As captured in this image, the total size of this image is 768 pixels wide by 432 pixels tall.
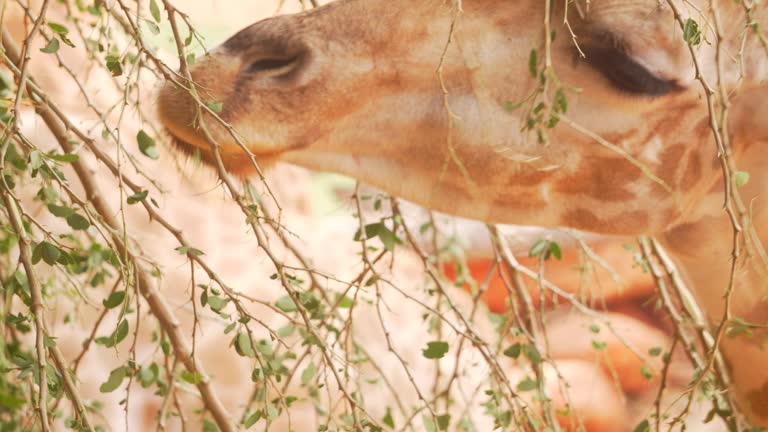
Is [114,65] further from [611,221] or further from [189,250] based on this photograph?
[611,221]

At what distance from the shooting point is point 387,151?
101 centimetres

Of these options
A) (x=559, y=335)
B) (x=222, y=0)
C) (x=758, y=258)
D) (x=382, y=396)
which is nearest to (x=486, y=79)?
(x=758, y=258)

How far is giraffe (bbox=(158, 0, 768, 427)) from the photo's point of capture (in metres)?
0.92

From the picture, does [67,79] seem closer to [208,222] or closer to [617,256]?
[208,222]

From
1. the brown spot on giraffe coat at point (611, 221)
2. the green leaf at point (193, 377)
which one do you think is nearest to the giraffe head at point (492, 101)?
the brown spot on giraffe coat at point (611, 221)

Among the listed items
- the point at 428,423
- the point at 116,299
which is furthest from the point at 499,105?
the point at 116,299

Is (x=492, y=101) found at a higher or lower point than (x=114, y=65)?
higher

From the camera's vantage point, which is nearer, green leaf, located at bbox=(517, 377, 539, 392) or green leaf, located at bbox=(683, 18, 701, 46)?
green leaf, located at bbox=(683, 18, 701, 46)

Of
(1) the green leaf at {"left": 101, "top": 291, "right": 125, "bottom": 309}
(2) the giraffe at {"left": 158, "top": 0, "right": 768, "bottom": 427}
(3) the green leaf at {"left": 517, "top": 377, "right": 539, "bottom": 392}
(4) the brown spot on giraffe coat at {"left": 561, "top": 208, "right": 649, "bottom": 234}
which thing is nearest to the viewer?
(1) the green leaf at {"left": 101, "top": 291, "right": 125, "bottom": 309}

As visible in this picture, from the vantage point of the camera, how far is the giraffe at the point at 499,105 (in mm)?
921

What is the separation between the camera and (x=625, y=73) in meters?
0.96

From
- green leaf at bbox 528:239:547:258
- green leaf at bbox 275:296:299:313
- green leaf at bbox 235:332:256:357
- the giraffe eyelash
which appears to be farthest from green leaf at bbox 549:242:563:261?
green leaf at bbox 235:332:256:357

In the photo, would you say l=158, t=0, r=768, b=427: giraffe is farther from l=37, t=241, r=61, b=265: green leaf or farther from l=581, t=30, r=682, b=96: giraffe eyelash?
l=37, t=241, r=61, b=265: green leaf

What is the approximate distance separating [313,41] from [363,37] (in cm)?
6
